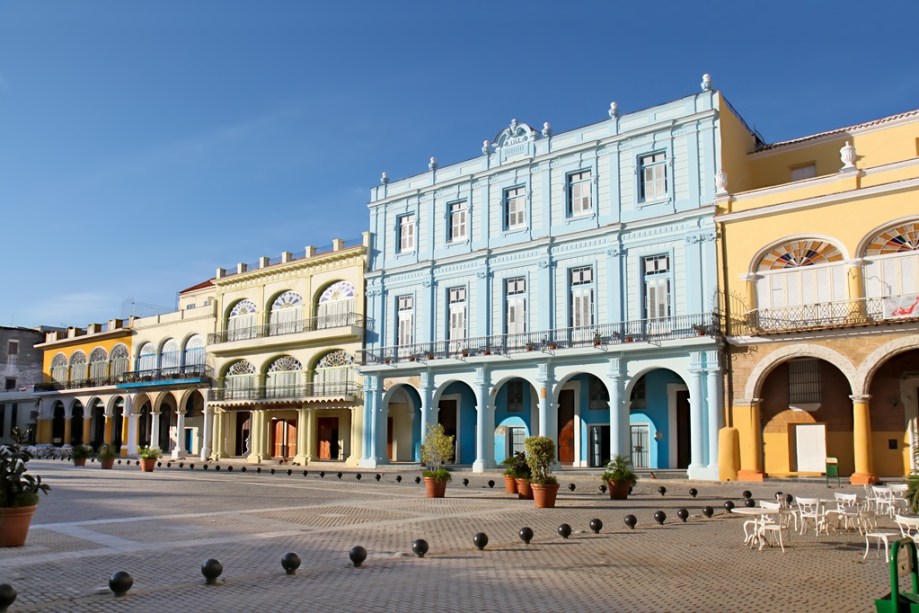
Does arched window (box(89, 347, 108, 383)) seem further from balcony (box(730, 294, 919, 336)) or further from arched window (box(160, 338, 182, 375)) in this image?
balcony (box(730, 294, 919, 336))

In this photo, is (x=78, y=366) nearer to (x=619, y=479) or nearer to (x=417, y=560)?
(x=619, y=479)

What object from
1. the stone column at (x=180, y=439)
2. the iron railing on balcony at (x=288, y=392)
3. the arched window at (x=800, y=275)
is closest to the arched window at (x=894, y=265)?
the arched window at (x=800, y=275)

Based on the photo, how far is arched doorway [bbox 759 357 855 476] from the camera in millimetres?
26203

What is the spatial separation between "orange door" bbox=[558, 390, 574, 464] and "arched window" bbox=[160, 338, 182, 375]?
25227mm

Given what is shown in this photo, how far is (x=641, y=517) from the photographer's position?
16.6 meters

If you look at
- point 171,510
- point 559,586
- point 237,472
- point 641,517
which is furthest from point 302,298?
point 559,586

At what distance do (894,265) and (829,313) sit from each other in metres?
2.25

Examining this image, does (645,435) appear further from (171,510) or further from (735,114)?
(171,510)

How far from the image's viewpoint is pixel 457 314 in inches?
1393

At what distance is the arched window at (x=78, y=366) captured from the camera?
56.7 metres

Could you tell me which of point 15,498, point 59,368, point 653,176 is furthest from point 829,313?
point 59,368

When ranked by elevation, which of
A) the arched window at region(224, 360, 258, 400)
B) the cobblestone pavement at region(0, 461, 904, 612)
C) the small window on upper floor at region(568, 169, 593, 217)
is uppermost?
the small window on upper floor at region(568, 169, 593, 217)

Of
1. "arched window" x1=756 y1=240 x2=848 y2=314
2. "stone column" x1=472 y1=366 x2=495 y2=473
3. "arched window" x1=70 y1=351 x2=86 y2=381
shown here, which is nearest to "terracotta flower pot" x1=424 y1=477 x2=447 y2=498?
"stone column" x1=472 y1=366 x2=495 y2=473

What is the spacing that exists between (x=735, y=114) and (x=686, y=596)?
81.4 feet
